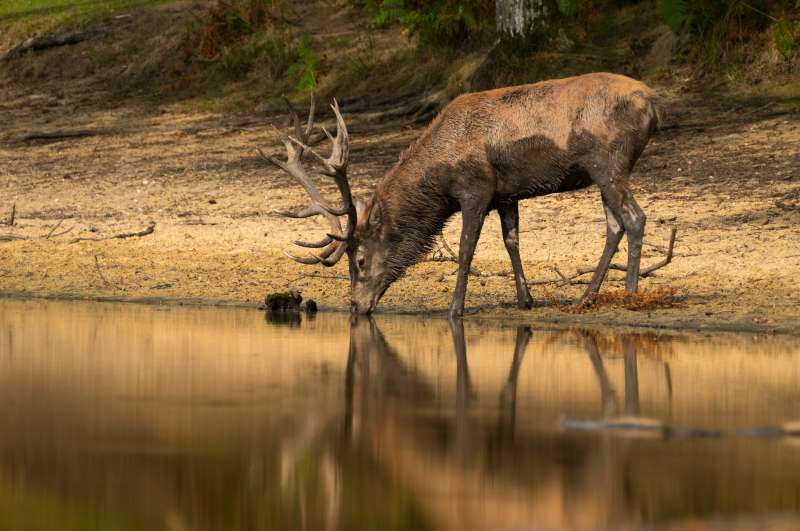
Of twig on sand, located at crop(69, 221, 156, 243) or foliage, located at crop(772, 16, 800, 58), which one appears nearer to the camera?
twig on sand, located at crop(69, 221, 156, 243)

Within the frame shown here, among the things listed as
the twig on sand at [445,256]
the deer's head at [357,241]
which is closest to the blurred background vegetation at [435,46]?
the twig on sand at [445,256]

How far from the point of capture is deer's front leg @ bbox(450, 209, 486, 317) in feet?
41.8

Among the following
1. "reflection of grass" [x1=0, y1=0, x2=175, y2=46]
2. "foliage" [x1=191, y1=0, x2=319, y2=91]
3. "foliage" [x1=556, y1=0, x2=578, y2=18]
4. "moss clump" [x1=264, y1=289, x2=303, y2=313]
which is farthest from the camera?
"reflection of grass" [x1=0, y1=0, x2=175, y2=46]

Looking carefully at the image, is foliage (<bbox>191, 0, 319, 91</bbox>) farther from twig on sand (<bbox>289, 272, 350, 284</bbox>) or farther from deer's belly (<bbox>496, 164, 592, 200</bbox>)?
deer's belly (<bbox>496, 164, 592, 200</bbox>)

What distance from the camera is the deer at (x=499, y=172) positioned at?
1234cm

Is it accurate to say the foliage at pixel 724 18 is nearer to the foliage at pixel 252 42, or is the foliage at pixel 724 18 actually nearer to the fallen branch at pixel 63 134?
the foliage at pixel 252 42

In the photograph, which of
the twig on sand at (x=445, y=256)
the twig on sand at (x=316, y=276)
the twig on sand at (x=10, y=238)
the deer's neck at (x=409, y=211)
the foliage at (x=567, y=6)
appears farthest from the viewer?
the foliage at (x=567, y=6)

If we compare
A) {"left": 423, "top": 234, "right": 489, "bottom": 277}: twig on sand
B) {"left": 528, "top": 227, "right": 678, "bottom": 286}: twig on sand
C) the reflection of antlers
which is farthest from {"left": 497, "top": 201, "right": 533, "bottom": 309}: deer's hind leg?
the reflection of antlers

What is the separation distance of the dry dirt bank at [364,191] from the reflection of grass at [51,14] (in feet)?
27.3

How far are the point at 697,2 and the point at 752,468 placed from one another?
14.1 meters

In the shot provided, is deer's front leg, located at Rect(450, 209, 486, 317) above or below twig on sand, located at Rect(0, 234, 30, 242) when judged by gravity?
below

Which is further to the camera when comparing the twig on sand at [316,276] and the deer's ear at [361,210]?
the twig on sand at [316,276]

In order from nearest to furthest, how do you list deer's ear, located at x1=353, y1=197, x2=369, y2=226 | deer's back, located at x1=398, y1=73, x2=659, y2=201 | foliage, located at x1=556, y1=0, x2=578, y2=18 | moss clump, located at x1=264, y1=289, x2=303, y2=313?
deer's back, located at x1=398, y1=73, x2=659, y2=201 < deer's ear, located at x1=353, y1=197, x2=369, y2=226 < moss clump, located at x1=264, y1=289, x2=303, y2=313 < foliage, located at x1=556, y1=0, x2=578, y2=18

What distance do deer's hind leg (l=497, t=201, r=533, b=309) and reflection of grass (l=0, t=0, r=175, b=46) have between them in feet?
60.6
